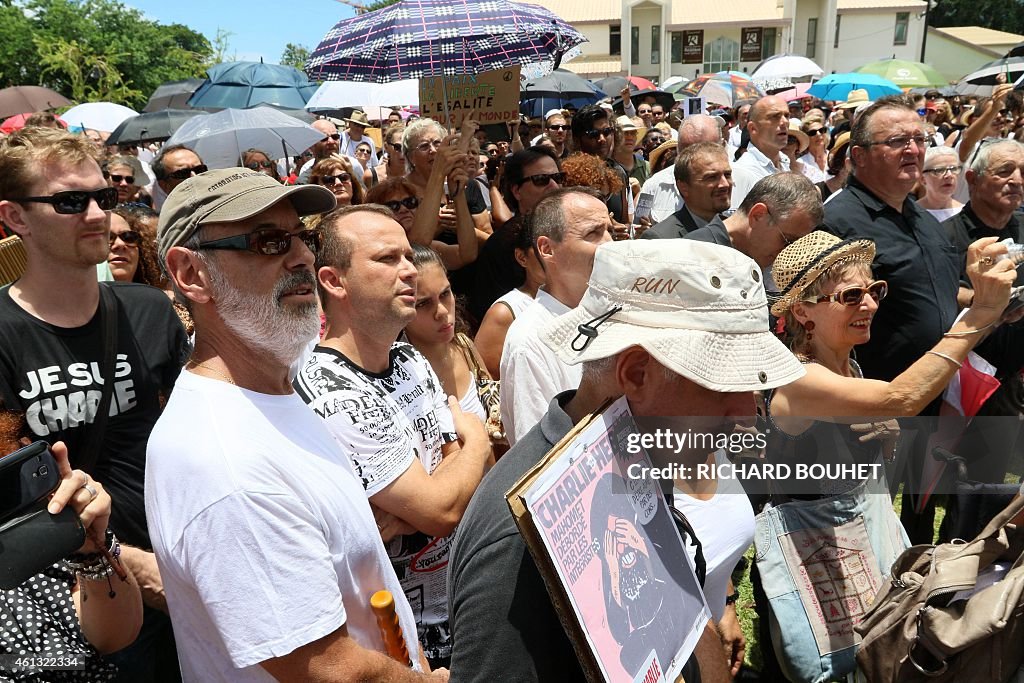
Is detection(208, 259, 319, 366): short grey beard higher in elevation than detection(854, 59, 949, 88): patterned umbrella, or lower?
higher

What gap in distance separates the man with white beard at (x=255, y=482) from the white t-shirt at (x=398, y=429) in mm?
379

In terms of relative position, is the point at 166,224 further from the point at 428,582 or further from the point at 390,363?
the point at 428,582

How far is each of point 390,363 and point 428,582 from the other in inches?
29.3

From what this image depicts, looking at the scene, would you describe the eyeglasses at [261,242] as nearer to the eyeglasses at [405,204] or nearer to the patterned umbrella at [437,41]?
the eyeglasses at [405,204]

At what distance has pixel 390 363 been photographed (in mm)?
2609

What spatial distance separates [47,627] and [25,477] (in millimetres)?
652

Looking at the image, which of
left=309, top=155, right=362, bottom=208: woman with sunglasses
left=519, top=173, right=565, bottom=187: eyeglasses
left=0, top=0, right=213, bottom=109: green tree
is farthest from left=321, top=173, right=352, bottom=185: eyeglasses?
left=0, top=0, right=213, bottom=109: green tree

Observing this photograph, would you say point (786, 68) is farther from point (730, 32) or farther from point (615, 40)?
point (615, 40)

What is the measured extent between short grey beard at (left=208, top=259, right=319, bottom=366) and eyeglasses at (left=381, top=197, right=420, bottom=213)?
2853 millimetres

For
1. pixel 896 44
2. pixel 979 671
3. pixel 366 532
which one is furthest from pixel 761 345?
pixel 896 44

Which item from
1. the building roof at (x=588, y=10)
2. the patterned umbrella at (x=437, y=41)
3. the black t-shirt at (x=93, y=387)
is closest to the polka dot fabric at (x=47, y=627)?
the black t-shirt at (x=93, y=387)

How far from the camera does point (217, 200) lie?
175cm

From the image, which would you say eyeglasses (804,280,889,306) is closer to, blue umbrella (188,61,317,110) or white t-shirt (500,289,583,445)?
white t-shirt (500,289,583,445)

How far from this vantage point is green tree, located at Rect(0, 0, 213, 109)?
1024 inches
